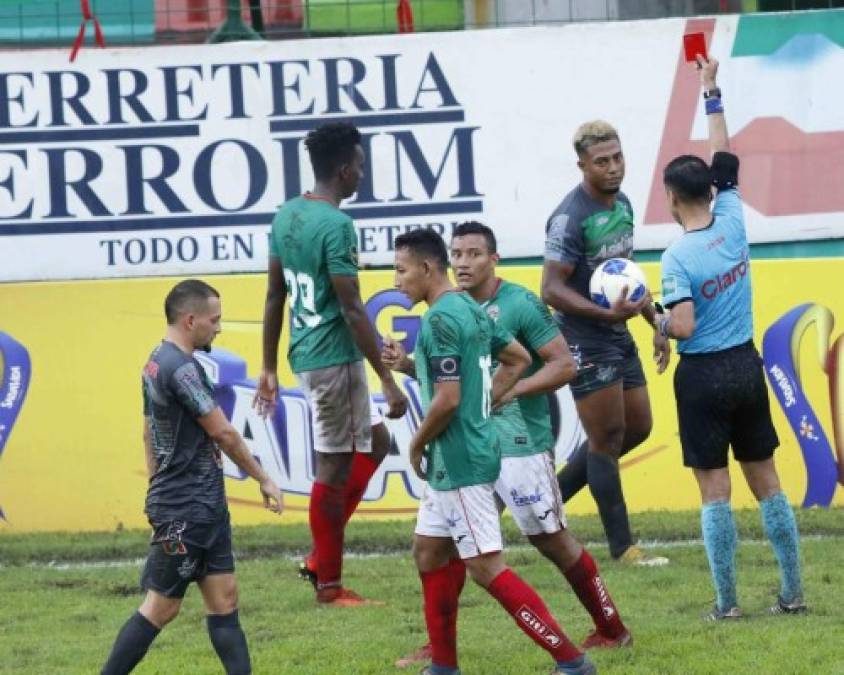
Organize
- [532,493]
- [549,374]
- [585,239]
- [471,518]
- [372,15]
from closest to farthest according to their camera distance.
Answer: [471,518] → [532,493] → [549,374] → [585,239] → [372,15]

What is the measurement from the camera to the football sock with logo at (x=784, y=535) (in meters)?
7.90

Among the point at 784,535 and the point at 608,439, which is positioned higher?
the point at 608,439

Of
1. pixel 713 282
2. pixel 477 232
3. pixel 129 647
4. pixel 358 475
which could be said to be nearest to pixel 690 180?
pixel 713 282

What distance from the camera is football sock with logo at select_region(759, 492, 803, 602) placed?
7898 millimetres

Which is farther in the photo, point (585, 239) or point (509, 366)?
point (585, 239)

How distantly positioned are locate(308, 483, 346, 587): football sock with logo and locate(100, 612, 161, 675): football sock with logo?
1998 millimetres

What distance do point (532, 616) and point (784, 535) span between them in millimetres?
1578

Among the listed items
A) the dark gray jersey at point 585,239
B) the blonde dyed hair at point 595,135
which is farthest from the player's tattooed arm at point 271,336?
the blonde dyed hair at point 595,135

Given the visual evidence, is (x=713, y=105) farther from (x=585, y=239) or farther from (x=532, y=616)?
(x=532, y=616)

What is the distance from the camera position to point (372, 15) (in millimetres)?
12516

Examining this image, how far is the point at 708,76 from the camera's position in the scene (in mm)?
8391

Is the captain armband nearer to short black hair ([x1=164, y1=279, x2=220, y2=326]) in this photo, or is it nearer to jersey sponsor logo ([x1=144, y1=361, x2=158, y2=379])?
short black hair ([x1=164, y1=279, x2=220, y2=326])

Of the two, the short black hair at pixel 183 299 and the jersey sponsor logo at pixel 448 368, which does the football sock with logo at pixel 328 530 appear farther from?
the jersey sponsor logo at pixel 448 368

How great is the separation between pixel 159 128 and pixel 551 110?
2514mm
